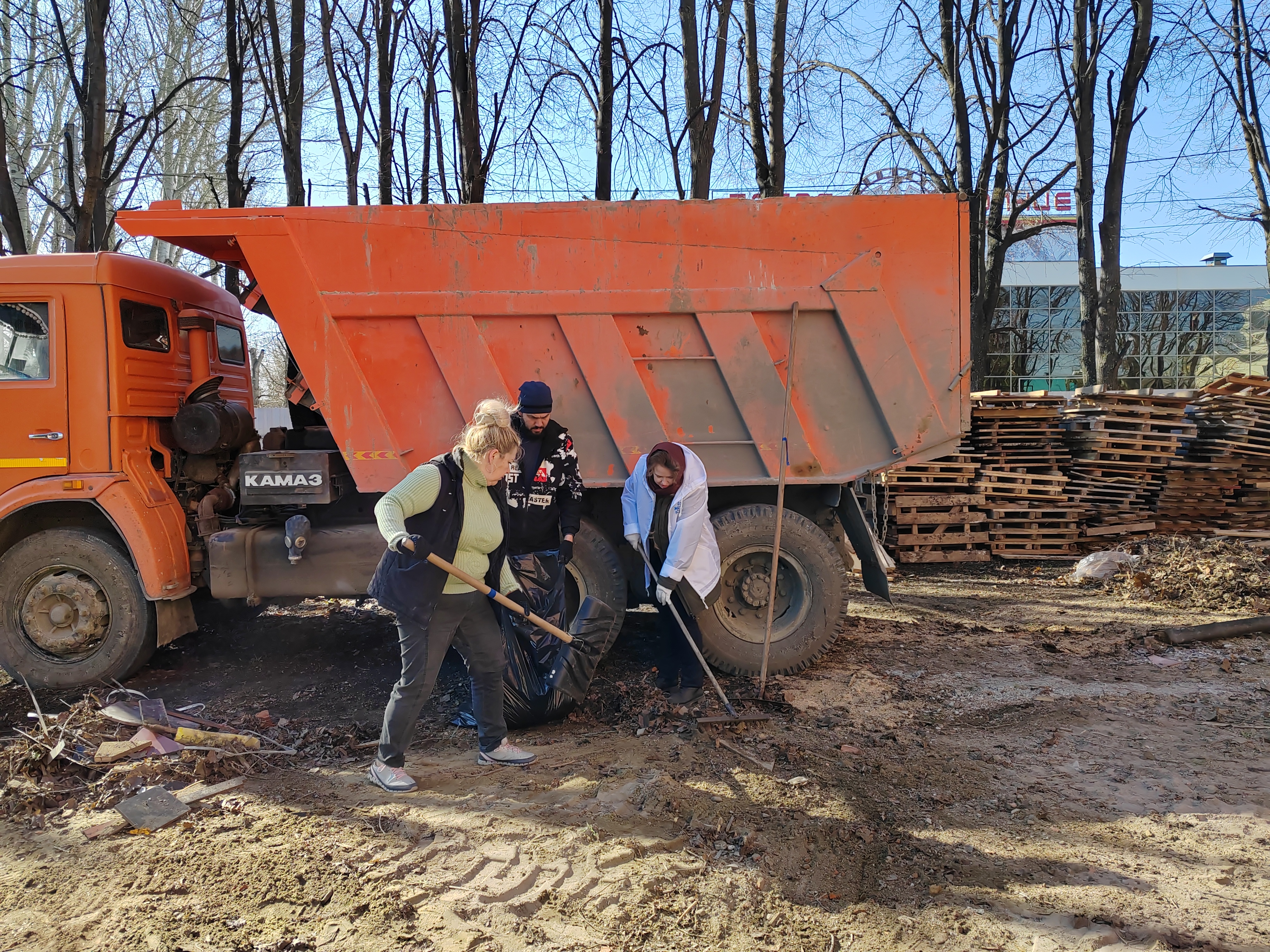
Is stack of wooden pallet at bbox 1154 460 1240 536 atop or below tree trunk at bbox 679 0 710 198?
below

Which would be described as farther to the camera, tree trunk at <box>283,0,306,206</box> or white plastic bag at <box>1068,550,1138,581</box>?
tree trunk at <box>283,0,306,206</box>

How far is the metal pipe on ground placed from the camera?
5.63 metres

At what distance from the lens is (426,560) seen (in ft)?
10.8

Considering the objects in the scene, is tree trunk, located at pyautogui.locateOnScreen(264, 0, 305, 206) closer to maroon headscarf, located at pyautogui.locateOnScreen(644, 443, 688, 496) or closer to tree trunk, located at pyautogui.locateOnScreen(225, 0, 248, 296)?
tree trunk, located at pyautogui.locateOnScreen(225, 0, 248, 296)

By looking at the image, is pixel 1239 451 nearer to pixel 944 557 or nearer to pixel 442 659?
pixel 944 557

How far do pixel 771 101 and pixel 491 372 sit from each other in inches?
277

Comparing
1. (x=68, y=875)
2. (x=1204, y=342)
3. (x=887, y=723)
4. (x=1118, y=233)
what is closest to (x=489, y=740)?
(x=68, y=875)

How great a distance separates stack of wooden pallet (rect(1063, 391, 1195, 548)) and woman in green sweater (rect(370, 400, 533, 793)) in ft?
25.4

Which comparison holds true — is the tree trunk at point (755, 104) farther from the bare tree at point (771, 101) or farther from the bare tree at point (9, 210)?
the bare tree at point (9, 210)

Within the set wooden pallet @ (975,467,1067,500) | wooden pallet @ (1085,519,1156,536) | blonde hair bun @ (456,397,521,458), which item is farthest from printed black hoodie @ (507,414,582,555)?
wooden pallet @ (1085,519,1156,536)

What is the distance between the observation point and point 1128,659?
5.40 meters

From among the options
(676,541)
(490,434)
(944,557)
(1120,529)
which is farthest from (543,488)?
(1120,529)

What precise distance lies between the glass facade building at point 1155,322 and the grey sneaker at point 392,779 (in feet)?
69.3

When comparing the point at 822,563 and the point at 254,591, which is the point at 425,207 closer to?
the point at 254,591
